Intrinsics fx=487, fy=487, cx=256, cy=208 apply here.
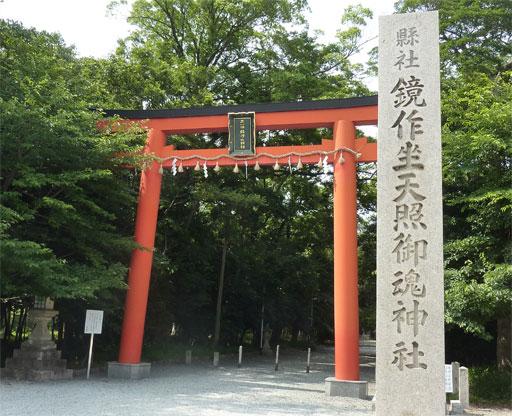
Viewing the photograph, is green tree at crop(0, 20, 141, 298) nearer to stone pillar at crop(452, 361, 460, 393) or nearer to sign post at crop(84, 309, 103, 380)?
sign post at crop(84, 309, 103, 380)

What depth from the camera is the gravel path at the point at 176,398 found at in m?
7.45

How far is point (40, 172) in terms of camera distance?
10.1m

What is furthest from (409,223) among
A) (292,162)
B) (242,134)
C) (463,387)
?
(242,134)

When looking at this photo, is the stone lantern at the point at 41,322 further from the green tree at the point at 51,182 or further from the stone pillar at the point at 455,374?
the stone pillar at the point at 455,374

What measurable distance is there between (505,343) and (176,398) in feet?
25.4

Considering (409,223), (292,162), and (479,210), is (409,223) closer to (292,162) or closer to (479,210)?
(292,162)

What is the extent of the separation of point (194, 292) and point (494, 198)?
11.7m

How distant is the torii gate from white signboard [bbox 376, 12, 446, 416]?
4963 mm

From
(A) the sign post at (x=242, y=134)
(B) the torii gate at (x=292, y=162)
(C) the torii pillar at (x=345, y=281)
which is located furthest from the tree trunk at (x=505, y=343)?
(A) the sign post at (x=242, y=134)

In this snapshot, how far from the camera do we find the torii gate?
10398mm

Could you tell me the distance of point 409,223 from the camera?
215 inches

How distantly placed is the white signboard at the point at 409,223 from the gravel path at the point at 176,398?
3.27 m

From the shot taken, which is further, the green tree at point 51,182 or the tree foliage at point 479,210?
the tree foliage at point 479,210

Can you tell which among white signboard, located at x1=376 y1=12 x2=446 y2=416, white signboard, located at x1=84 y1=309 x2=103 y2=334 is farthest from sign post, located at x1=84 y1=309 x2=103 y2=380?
white signboard, located at x1=376 y1=12 x2=446 y2=416
